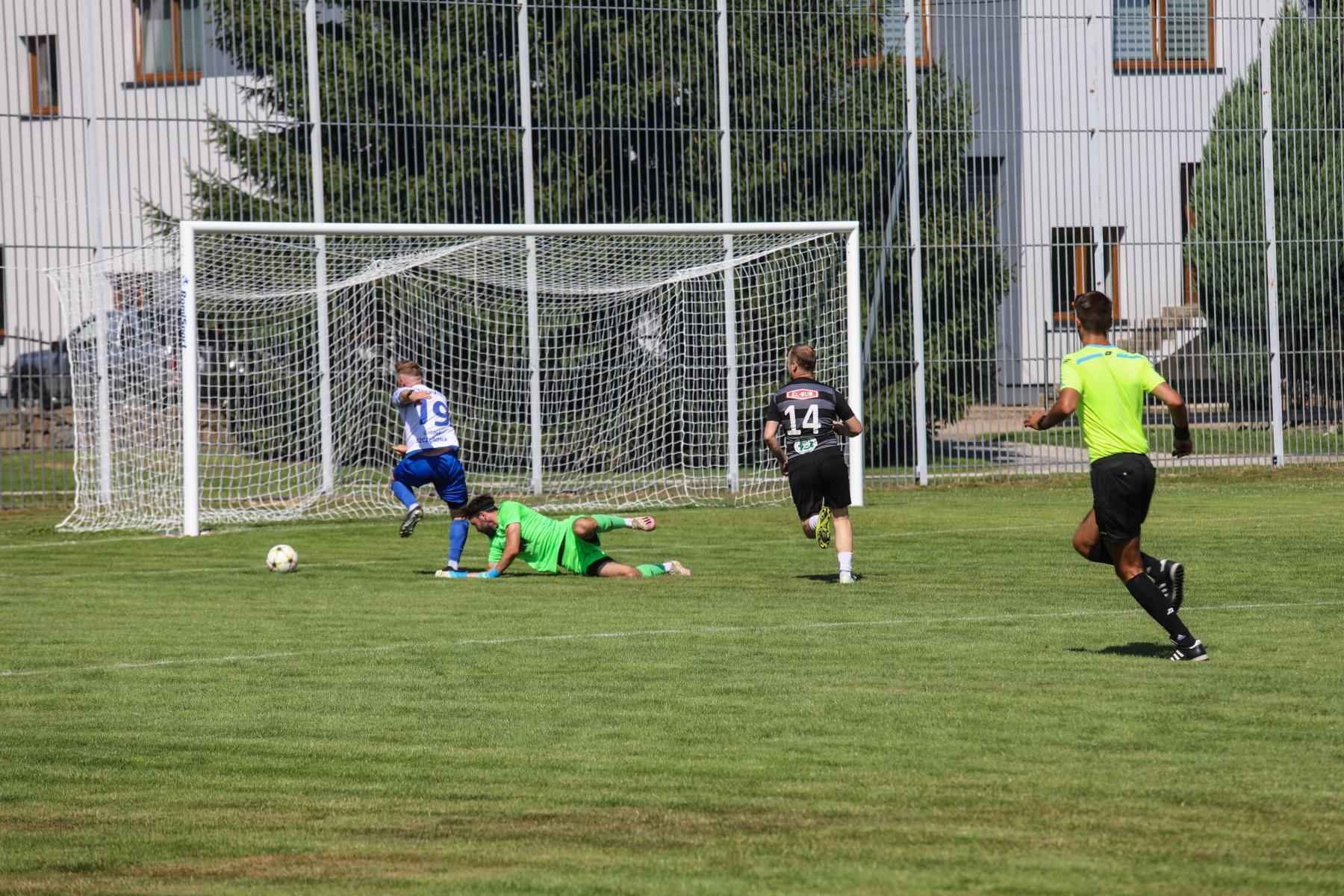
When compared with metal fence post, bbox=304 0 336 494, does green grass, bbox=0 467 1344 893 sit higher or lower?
lower

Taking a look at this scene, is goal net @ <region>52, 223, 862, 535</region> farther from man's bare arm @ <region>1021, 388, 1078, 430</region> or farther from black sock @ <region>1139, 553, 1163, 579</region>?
black sock @ <region>1139, 553, 1163, 579</region>

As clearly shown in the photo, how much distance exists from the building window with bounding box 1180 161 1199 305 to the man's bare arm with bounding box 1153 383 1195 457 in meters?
17.9

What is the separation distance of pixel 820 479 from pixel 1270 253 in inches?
625

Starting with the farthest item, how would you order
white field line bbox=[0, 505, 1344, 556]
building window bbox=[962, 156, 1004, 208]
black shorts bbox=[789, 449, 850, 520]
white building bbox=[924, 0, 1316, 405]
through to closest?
white building bbox=[924, 0, 1316, 405], building window bbox=[962, 156, 1004, 208], white field line bbox=[0, 505, 1344, 556], black shorts bbox=[789, 449, 850, 520]

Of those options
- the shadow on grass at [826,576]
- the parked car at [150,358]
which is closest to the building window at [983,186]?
the parked car at [150,358]

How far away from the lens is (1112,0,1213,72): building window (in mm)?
27203

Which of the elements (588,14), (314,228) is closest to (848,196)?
(588,14)

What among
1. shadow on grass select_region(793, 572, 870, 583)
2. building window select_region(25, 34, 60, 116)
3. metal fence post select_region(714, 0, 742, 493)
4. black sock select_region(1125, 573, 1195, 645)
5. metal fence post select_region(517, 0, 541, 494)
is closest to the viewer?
black sock select_region(1125, 573, 1195, 645)

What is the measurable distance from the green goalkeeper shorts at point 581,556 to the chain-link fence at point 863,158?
10.6 meters

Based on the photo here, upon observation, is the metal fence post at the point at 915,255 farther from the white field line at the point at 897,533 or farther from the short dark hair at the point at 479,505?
the short dark hair at the point at 479,505

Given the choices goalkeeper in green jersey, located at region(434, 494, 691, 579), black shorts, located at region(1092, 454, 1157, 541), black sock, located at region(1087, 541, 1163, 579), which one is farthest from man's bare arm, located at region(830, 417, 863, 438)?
black shorts, located at region(1092, 454, 1157, 541)

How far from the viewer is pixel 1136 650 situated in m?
9.70

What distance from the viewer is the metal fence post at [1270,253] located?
86.7ft

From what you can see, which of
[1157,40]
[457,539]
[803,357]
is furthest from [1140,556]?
[1157,40]
